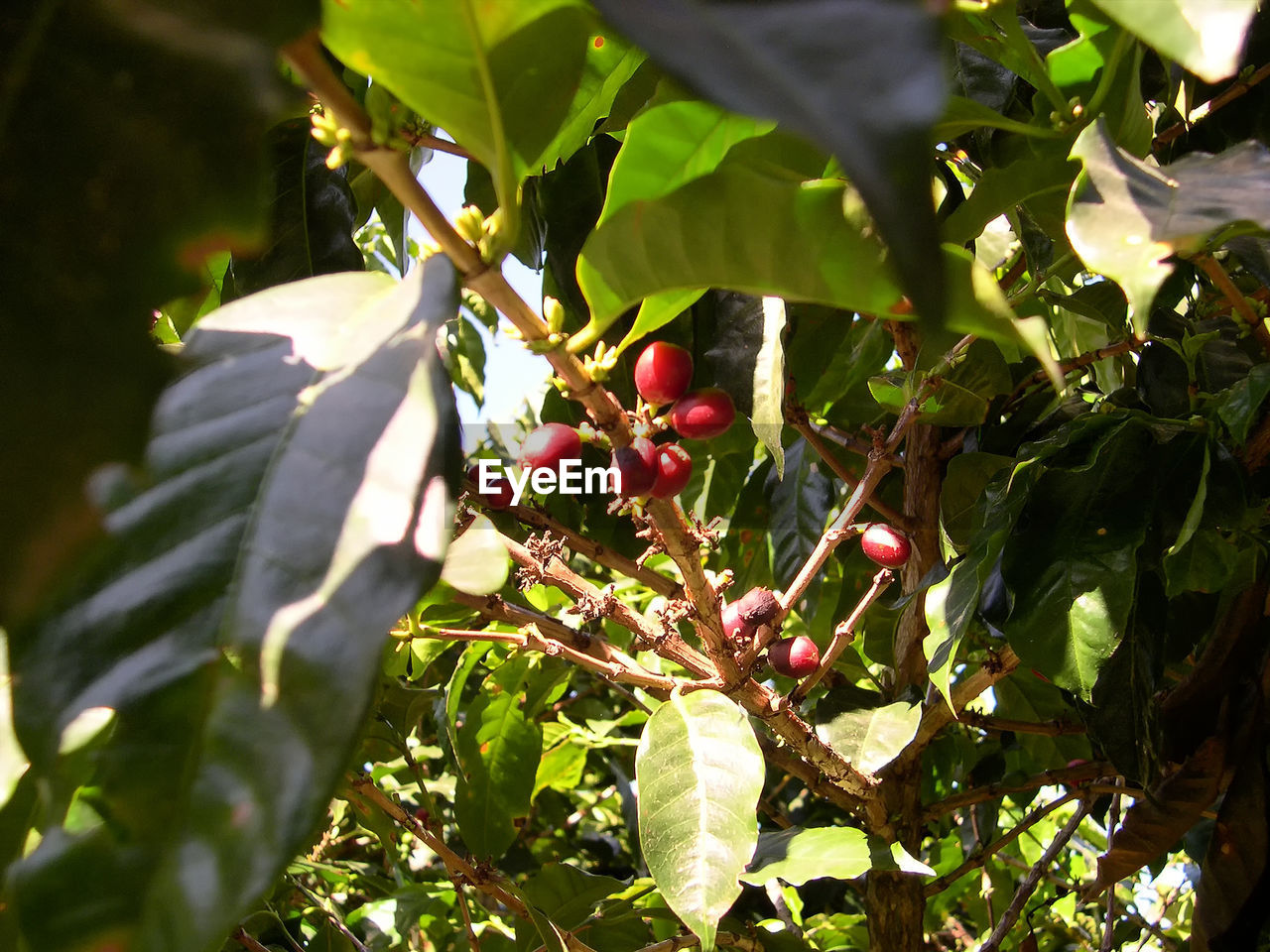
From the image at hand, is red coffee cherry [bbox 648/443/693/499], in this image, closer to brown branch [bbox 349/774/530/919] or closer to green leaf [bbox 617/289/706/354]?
green leaf [bbox 617/289/706/354]

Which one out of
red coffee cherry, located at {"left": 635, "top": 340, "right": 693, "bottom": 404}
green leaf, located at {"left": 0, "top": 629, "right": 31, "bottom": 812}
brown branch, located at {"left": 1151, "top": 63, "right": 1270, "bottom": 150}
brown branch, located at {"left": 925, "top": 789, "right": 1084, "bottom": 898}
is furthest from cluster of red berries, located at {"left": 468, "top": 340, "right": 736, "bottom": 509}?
brown branch, located at {"left": 925, "top": 789, "right": 1084, "bottom": 898}

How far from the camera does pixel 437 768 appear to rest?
6.12ft

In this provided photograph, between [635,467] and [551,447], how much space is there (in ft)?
0.39

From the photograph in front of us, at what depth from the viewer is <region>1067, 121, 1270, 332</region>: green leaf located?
379 mm

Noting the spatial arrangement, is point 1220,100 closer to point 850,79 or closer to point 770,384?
point 770,384

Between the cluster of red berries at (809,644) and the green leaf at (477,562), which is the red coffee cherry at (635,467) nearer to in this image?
the green leaf at (477,562)

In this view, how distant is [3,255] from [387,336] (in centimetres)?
13

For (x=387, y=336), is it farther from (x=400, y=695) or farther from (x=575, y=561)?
(x=575, y=561)

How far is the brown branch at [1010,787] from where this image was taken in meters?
1.00

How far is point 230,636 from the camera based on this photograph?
317 mm

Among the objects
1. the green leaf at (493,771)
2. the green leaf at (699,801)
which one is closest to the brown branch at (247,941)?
the green leaf at (493,771)

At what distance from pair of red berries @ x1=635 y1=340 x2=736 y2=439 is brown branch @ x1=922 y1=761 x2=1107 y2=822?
0.62 meters

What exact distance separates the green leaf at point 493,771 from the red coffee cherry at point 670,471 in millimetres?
604

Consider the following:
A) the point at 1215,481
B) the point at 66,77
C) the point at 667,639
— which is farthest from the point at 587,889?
the point at 66,77
